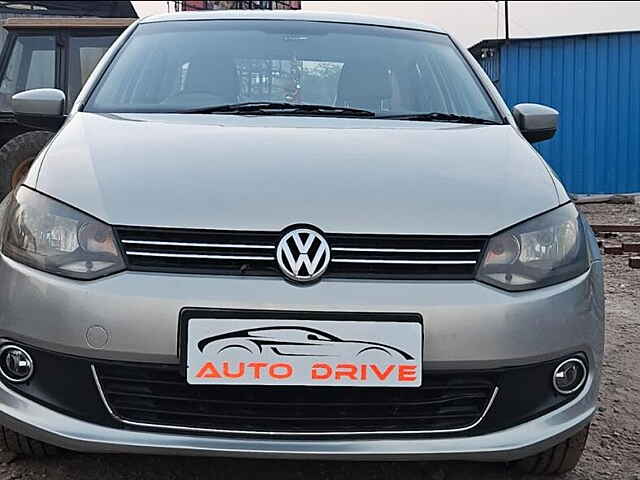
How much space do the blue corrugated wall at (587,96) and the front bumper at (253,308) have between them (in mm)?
10196

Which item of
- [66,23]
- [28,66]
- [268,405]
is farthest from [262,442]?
[28,66]

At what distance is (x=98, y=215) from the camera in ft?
6.26

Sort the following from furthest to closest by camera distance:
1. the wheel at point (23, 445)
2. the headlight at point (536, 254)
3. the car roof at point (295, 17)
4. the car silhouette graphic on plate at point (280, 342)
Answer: the car roof at point (295, 17) → the wheel at point (23, 445) → the headlight at point (536, 254) → the car silhouette graphic on plate at point (280, 342)

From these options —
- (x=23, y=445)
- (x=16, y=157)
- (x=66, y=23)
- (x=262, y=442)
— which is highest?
(x=66, y=23)

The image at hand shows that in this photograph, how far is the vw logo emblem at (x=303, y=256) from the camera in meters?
1.83

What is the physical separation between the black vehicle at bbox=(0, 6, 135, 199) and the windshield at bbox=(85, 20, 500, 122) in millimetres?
3632

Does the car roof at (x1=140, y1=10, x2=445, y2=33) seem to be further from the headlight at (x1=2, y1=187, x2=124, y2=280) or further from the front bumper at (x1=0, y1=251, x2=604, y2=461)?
the front bumper at (x1=0, y1=251, x2=604, y2=461)

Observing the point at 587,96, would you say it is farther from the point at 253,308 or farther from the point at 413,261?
the point at 253,308

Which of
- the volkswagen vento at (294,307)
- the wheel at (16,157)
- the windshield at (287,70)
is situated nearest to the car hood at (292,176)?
the volkswagen vento at (294,307)

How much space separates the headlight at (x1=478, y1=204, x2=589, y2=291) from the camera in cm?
190

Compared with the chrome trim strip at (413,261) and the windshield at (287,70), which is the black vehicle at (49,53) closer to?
the windshield at (287,70)

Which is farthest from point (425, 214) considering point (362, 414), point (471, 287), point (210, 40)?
point (210, 40)

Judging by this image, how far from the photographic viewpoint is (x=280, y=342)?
5.83 feet

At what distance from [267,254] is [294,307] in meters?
0.15
